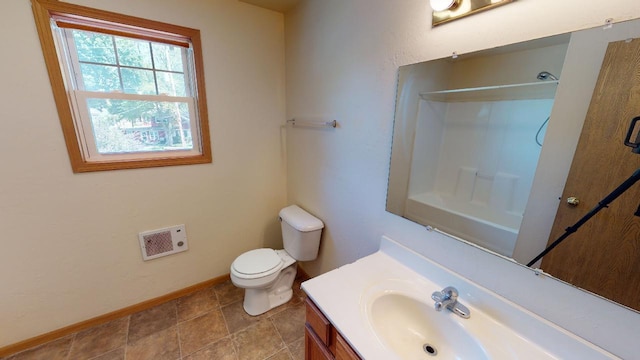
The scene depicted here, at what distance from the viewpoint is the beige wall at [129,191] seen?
1.27 m

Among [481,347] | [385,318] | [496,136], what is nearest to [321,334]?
[385,318]

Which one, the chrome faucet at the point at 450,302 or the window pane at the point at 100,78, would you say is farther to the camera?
the window pane at the point at 100,78

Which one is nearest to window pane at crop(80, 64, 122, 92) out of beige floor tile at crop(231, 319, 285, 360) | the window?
the window

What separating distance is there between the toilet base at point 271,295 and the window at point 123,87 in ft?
3.57

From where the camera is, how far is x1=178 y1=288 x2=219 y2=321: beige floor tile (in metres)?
1.77

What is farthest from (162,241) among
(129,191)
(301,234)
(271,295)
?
(301,234)

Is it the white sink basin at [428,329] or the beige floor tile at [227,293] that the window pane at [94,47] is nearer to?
the beige floor tile at [227,293]

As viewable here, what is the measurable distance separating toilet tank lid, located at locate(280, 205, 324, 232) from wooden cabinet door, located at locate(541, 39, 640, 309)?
1.30 metres

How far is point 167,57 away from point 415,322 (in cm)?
214

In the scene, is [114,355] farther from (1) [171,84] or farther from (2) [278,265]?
(1) [171,84]

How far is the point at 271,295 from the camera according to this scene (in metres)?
1.86

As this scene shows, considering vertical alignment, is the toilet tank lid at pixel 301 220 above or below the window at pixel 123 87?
below

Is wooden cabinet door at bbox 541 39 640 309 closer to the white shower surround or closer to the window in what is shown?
the white shower surround

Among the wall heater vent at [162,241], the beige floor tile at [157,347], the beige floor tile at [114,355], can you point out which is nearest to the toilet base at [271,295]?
the beige floor tile at [157,347]
